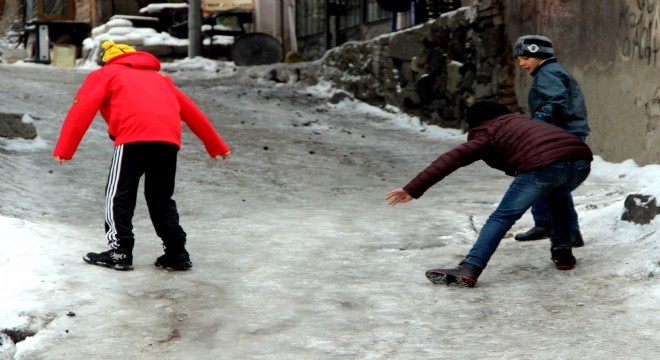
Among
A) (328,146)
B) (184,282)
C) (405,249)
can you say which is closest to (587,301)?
(405,249)

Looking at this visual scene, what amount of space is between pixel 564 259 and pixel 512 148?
2.80 ft

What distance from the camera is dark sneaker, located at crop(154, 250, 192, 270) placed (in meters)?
5.52

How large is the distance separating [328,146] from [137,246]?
20.3ft

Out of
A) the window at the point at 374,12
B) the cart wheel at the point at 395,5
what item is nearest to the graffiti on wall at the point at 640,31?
the cart wheel at the point at 395,5

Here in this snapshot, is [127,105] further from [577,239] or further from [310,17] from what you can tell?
[310,17]

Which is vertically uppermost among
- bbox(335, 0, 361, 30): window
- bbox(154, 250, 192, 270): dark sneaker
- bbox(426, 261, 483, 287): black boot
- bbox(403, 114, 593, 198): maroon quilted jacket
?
bbox(403, 114, 593, 198): maroon quilted jacket

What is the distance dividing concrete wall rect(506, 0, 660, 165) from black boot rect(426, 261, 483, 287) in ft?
14.5

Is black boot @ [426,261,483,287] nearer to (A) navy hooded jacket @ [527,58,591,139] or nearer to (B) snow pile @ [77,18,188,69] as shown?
(A) navy hooded jacket @ [527,58,591,139]

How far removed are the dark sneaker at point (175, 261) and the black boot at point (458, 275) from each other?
1.51 meters

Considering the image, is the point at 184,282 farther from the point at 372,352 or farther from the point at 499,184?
the point at 499,184

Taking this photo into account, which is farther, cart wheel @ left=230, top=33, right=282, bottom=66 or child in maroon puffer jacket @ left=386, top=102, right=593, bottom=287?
cart wheel @ left=230, top=33, right=282, bottom=66

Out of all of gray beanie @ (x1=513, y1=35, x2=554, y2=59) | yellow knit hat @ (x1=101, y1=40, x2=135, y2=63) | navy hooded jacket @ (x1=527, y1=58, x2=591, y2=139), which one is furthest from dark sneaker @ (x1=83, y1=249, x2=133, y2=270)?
gray beanie @ (x1=513, y1=35, x2=554, y2=59)

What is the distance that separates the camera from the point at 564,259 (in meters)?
5.37

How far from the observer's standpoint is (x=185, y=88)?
720 inches
